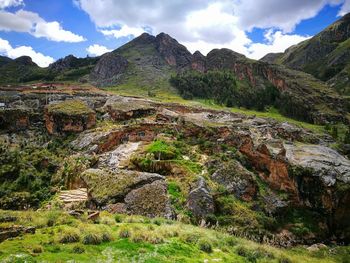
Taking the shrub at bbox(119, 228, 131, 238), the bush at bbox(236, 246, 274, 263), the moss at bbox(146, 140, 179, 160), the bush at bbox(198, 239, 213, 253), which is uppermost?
the moss at bbox(146, 140, 179, 160)

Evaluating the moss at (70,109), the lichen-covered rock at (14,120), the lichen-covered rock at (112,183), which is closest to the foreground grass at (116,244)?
the lichen-covered rock at (112,183)

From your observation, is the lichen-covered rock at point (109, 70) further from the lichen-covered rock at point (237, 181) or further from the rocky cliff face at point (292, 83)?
the lichen-covered rock at point (237, 181)

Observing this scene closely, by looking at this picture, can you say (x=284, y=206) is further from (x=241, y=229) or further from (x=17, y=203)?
(x=17, y=203)

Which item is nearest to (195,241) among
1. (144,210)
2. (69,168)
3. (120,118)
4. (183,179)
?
(144,210)

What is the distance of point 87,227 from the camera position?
54.7 ft

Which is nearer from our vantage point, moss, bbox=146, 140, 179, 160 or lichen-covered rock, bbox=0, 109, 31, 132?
moss, bbox=146, 140, 179, 160

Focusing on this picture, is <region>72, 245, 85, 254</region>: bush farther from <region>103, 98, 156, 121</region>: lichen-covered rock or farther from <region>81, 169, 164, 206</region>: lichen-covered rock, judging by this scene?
<region>103, 98, 156, 121</region>: lichen-covered rock

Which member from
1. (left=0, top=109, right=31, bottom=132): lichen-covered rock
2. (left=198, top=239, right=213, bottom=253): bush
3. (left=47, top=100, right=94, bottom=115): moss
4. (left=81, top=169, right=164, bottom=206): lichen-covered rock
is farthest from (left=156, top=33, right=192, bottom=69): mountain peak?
(left=198, top=239, right=213, bottom=253): bush

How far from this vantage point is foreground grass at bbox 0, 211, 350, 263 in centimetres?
1346

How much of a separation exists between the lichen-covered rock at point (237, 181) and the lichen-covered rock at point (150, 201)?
6293 millimetres

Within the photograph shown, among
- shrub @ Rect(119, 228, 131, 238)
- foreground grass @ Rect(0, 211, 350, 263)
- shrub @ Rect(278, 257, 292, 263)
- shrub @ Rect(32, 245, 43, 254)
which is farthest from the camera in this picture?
shrub @ Rect(278, 257, 292, 263)

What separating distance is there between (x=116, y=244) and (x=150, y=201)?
11575 millimetres

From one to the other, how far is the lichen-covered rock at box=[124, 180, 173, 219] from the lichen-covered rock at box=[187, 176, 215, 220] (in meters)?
1.90

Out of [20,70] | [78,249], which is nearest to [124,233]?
[78,249]
